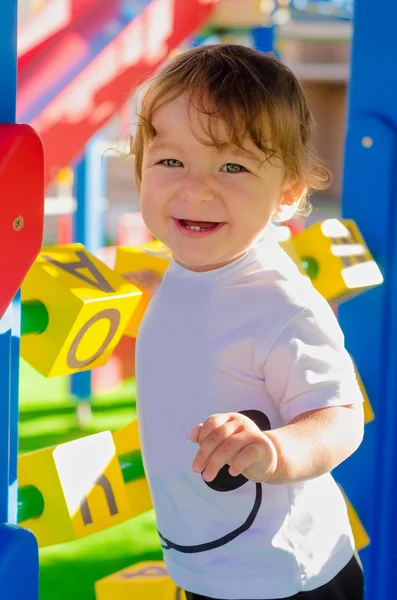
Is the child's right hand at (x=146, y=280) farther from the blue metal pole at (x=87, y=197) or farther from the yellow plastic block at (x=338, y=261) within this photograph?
the blue metal pole at (x=87, y=197)

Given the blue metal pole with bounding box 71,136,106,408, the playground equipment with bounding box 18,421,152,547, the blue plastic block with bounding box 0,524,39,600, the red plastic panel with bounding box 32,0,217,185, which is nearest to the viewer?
the blue plastic block with bounding box 0,524,39,600

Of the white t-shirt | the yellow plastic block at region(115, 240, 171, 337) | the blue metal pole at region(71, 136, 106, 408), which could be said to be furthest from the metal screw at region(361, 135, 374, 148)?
the blue metal pole at region(71, 136, 106, 408)

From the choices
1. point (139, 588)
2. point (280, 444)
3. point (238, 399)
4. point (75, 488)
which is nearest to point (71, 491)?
point (75, 488)

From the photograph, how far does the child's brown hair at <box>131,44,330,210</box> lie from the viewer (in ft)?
2.64

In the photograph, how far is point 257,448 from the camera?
632 millimetres

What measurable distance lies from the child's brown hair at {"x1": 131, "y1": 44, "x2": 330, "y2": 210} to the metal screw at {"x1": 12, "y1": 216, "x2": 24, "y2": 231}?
0.71ft

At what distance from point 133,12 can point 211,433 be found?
238 cm

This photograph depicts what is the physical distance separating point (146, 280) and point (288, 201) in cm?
26

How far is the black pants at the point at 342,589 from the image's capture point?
861 mm

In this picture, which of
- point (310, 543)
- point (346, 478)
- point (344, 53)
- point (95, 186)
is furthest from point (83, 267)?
point (344, 53)

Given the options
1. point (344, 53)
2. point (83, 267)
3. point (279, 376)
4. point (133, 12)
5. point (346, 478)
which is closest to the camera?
point (279, 376)

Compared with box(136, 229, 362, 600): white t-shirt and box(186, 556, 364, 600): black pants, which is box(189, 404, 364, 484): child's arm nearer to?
box(136, 229, 362, 600): white t-shirt

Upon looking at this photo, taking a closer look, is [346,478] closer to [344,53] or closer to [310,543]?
[310,543]

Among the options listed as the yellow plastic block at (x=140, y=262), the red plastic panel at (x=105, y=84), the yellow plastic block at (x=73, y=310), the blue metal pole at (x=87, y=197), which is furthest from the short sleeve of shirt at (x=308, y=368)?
the blue metal pole at (x=87, y=197)
